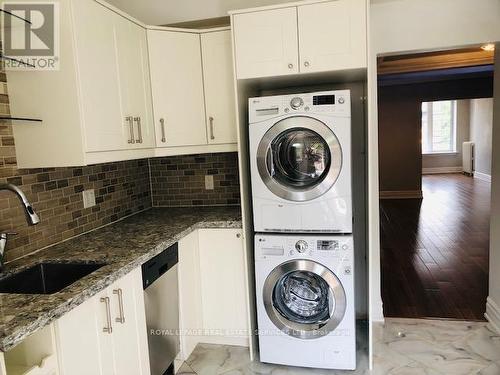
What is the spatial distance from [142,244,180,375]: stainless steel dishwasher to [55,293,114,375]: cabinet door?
1.12 ft

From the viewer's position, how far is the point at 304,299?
2326 millimetres

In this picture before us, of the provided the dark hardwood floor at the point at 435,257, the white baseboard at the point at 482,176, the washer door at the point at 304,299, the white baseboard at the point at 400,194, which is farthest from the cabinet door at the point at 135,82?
the white baseboard at the point at 482,176

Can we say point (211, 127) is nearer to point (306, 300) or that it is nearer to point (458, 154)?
point (306, 300)

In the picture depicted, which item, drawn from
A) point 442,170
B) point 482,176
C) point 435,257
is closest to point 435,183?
point 482,176

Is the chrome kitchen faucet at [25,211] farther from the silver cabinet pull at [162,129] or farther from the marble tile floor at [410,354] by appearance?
the marble tile floor at [410,354]

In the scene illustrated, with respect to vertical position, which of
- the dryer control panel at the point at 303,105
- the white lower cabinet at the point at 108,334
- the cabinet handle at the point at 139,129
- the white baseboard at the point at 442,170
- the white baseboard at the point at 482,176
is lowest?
the white baseboard at the point at 482,176

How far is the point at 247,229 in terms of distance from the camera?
243cm

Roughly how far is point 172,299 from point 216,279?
1.37 feet

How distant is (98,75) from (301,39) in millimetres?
1115

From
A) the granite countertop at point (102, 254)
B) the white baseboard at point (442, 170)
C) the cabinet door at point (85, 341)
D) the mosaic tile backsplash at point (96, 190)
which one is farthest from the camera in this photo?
the white baseboard at point (442, 170)

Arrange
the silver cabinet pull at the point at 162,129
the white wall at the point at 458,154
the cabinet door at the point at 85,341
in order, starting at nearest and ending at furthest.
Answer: the cabinet door at the point at 85,341 < the silver cabinet pull at the point at 162,129 < the white wall at the point at 458,154

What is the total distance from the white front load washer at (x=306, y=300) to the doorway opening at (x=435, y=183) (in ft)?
3.14

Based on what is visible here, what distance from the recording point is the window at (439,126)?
11.1 m

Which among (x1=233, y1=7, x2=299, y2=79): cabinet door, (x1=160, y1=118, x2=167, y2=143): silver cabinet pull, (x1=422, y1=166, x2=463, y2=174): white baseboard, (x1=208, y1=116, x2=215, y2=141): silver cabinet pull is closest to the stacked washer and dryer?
(x1=233, y1=7, x2=299, y2=79): cabinet door
